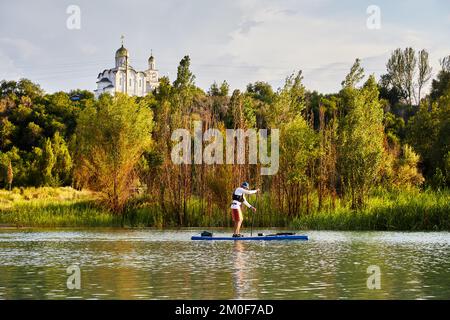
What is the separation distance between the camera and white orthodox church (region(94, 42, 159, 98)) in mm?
137125

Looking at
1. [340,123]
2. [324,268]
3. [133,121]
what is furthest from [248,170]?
[324,268]

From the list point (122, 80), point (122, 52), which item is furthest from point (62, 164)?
point (122, 80)

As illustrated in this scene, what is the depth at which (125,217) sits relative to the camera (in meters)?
32.6

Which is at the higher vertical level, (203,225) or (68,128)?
(68,128)

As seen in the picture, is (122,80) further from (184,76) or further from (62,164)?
(184,76)

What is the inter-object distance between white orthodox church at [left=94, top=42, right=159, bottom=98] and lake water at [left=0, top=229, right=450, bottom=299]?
113 m

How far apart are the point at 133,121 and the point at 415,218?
1631 centimetres

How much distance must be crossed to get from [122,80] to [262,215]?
113 m

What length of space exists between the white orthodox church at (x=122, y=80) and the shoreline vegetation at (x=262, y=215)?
325 feet

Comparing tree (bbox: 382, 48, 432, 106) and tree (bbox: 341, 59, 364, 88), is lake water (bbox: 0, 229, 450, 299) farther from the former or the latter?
tree (bbox: 382, 48, 432, 106)

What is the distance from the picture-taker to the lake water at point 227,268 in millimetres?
11344

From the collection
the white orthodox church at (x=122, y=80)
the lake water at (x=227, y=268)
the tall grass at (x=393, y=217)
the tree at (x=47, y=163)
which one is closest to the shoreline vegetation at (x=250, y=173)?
the tall grass at (x=393, y=217)

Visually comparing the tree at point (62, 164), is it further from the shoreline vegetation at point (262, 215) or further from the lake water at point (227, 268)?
the lake water at point (227, 268)

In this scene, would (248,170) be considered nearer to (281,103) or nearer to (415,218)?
(281,103)
